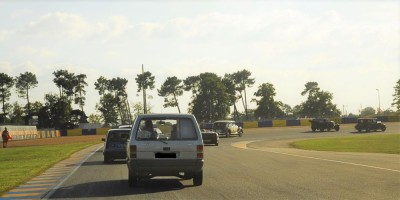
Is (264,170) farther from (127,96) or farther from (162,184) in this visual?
(127,96)

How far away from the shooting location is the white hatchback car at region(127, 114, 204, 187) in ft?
39.9

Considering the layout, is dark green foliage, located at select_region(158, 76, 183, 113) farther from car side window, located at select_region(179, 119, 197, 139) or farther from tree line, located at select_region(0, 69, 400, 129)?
car side window, located at select_region(179, 119, 197, 139)

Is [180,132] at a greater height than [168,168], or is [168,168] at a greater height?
[180,132]

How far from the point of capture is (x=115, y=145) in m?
22.1

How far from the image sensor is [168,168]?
12164mm

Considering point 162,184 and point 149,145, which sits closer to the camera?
point 149,145

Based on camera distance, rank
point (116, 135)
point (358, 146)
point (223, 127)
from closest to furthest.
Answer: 1. point (116, 135)
2. point (358, 146)
3. point (223, 127)

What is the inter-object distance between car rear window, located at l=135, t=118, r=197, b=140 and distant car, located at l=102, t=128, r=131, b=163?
919 cm

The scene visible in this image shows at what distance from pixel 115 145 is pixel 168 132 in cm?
985

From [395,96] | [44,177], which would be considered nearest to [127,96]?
[395,96]

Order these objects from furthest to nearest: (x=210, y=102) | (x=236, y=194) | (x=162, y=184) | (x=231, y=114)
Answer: (x=231, y=114) < (x=210, y=102) < (x=162, y=184) < (x=236, y=194)

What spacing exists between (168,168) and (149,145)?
2.23ft

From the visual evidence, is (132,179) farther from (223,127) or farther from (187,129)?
(223,127)

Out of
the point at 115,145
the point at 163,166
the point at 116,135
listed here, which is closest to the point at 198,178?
the point at 163,166
